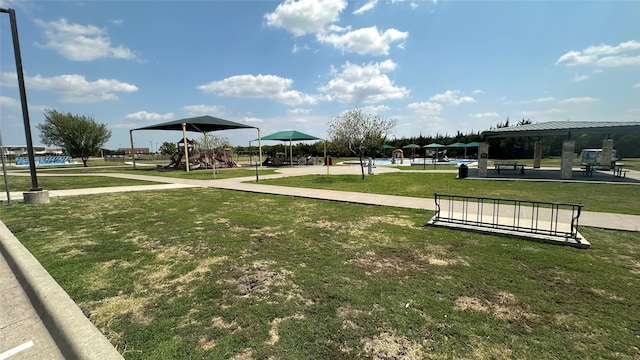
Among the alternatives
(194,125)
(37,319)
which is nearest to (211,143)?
(194,125)

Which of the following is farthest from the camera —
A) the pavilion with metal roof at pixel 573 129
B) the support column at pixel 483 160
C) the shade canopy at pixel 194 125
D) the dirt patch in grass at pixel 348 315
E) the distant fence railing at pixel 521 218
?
the shade canopy at pixel 194 125

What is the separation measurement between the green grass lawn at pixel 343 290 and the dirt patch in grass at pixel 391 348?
0.01 meters

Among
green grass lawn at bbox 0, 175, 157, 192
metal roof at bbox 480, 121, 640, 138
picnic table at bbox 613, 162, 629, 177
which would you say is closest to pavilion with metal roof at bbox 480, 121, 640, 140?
metal roof at bbox 480, 121, 640, 138

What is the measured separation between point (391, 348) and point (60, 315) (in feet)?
11.1

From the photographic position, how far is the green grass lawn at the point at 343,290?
2.62 metres

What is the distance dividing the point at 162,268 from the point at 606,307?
5782 mm

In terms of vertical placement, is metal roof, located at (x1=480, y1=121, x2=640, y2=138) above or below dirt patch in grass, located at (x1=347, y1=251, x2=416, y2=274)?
above

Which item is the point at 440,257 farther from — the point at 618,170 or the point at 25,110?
the point at 618,170

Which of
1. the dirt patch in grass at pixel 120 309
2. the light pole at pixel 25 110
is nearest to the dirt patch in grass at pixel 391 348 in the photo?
the dirt patch in grass at pixel 120 309

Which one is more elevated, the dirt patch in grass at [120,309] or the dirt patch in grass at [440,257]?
the dirt patch in grass at [120,309]

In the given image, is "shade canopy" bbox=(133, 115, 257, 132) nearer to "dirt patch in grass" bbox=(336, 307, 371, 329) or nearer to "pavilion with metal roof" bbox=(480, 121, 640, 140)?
"pavilion with metal roof" bbox=(480, 121, 640, 140)

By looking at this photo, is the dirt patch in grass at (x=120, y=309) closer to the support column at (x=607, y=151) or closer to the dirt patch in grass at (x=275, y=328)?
the dirt patch in grass at (x=275, y=328)

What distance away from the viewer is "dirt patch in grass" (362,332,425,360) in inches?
96.7

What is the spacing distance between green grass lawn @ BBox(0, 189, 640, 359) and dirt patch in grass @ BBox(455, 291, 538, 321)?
0.8 inches
